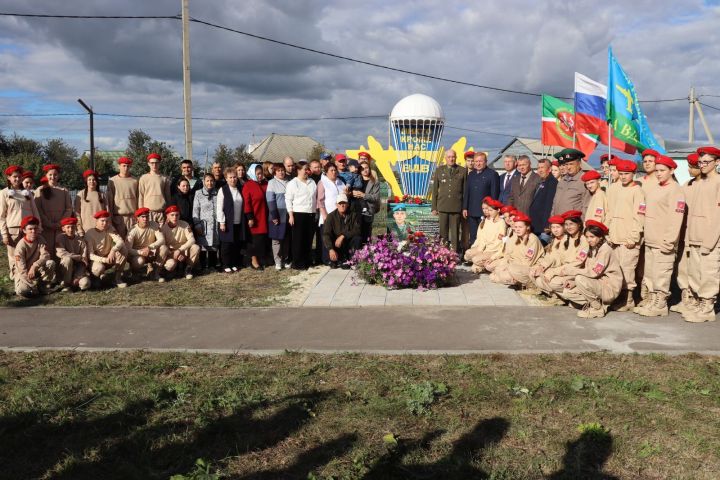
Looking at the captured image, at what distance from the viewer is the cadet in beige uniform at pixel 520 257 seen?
7609 mm

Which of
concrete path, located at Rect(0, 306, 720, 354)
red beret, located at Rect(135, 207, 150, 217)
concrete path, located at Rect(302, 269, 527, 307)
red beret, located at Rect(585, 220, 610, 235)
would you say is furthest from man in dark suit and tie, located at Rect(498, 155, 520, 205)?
red beret, located at Rect(135, 207, 150, 217)

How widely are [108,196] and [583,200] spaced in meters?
6.96

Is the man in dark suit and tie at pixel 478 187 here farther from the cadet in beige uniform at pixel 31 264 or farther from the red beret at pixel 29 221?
the red beret at pixel 29 221

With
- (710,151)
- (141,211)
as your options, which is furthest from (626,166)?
(141,211)

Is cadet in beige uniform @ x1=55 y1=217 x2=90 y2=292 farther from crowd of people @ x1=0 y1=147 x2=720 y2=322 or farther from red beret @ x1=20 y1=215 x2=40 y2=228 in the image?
red beret @ x1=20 y1=215 x2=40 y2=228

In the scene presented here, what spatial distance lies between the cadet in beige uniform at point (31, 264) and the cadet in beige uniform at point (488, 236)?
602 cm

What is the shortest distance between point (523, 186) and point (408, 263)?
271 centimetres

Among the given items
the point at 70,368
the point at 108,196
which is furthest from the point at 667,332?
the point at 108,196

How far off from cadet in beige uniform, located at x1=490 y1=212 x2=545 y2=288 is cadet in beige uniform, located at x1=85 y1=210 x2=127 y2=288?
17.3 feet

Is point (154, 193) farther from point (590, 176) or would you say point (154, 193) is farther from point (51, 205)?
point (590, 176)

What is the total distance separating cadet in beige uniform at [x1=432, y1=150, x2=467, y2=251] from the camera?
991 centimetres

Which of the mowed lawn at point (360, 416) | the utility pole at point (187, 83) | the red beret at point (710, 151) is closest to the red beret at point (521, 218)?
the red beret at point (710, 151)

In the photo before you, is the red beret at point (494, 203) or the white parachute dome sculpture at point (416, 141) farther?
the white parachute dome sculpture at point (416, 141)

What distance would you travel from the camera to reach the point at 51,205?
8438 mm
